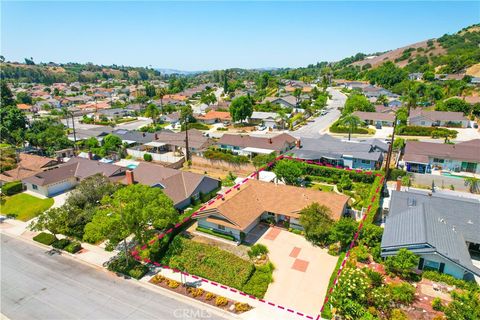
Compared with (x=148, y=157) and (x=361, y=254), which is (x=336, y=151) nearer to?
(x=361, y=254)

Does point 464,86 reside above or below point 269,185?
above

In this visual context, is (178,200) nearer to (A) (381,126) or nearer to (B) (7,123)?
(B) (7,123)

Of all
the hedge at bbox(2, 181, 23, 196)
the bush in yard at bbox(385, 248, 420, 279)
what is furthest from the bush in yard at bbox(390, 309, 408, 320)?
the hedge at bbox(2, 181, 23, 196)

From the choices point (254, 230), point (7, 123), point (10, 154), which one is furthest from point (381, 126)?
point (7, 123)

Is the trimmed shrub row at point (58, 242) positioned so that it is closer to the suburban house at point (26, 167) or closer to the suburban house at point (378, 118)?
the suburban house at point (26, 167)

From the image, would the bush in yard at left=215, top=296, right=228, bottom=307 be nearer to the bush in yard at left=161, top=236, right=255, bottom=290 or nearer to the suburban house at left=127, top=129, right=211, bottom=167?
the bush in yard at left=161, top=236, right=255, bottom=290
